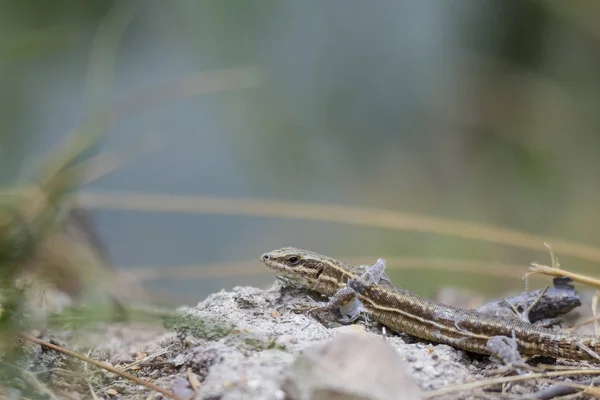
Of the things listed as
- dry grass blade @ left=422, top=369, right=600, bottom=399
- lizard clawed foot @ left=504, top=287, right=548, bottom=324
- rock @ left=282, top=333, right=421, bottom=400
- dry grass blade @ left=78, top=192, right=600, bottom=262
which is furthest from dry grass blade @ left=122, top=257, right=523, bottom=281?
rock @ left=282, top=333, right=421, bottom=400

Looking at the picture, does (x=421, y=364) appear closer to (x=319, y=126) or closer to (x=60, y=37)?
(x=319, y=126)

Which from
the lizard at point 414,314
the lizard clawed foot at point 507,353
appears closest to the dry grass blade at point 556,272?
the lizard at point 414,314

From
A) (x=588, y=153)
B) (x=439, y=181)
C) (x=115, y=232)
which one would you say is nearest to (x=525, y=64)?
(x=588, y=153)

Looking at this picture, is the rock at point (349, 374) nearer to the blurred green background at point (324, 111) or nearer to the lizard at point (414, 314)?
the lizard at point (414, 314)

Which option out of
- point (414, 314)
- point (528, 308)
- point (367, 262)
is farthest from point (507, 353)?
point (367, 262)

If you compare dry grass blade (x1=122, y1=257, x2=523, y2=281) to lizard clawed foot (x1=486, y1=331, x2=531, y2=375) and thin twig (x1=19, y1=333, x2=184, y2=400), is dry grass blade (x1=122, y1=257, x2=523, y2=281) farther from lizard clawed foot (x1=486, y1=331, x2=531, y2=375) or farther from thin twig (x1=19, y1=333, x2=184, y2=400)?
thin twig (x1=19, y1=333, x2=184, y2=400)

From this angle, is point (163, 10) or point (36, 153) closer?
point (36, 153)
